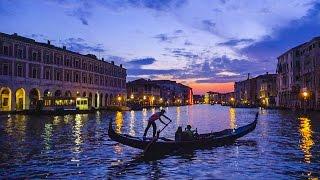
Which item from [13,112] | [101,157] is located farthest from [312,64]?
[101,157]

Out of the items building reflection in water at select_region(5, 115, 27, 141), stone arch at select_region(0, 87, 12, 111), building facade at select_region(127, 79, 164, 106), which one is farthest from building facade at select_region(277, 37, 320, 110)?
building facade at select_region(127, 79, 164, 106)

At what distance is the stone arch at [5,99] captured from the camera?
59.4 metres

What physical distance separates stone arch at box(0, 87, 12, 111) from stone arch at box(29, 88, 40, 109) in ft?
11.2

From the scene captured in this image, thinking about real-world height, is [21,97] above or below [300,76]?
below

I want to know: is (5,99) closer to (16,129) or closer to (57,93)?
(57,93)

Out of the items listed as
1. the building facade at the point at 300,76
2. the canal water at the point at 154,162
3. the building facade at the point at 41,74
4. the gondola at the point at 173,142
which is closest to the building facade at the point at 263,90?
the building facade at the point at 300,76

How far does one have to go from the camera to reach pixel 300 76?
86000 millimetres

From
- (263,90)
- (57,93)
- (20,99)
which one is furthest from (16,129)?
(263,90)

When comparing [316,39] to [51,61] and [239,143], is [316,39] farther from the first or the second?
[239,143]

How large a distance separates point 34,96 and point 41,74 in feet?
11.3

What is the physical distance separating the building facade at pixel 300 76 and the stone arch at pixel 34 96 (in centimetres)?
3948

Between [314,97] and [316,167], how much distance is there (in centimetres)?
6360

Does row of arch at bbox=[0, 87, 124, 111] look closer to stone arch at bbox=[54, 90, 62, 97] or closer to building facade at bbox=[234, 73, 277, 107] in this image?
stone arch at bbox=[54, 90, 62, 97]

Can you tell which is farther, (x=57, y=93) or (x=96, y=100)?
(x=96, y=100)
